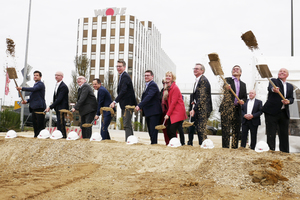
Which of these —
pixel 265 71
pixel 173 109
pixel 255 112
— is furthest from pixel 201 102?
pixel 255 112

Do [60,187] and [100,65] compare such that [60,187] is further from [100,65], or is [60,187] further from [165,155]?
[100,65]

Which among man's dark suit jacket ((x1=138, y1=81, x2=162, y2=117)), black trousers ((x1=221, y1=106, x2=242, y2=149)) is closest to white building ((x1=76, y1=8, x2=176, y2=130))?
man's dark suit jacket ((x1=138, y1=81, x2=162, y2=117))

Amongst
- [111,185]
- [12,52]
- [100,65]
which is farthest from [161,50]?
[111,185]

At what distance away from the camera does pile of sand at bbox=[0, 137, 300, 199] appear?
3129mm

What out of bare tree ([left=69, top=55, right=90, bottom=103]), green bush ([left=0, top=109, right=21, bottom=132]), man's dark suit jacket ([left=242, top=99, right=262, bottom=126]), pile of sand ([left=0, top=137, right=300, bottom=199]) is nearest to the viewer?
pile of sand ([left=0, top=137, right=300, bottom=199])

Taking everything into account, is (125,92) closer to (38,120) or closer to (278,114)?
(38,120)

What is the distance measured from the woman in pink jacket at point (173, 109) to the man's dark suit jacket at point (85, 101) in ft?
6.55

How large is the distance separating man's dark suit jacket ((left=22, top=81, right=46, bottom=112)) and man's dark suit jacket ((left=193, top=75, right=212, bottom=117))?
3.87 m

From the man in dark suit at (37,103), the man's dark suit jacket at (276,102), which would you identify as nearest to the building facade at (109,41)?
the man in dark suit at (37,103)

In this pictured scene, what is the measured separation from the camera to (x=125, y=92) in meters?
6.21

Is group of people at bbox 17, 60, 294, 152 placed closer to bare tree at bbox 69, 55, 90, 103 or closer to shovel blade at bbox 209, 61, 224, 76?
shovel blade at bbox 209, 61, 224, 76

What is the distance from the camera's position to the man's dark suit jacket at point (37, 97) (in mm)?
6891

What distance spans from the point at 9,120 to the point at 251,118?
11824 mm

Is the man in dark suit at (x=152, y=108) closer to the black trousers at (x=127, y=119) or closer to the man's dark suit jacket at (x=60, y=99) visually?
the black trousers at (x=127, y=119)
